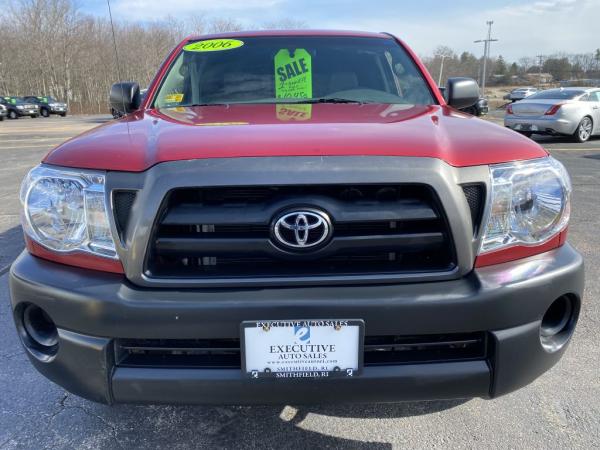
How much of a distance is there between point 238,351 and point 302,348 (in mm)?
211

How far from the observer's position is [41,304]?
1.58 metres

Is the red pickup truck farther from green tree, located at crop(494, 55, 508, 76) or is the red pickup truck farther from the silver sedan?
green tree, located at crop(494, 55, 508, 76)

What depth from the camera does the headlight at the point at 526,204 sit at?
161 cm

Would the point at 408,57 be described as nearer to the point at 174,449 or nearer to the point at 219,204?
the point at 219,204

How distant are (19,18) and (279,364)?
241 ft

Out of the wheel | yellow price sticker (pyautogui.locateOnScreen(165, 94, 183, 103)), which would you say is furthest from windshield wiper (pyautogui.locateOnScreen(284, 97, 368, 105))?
the wheel

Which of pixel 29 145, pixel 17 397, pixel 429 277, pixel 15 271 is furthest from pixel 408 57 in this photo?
pixel 29 145

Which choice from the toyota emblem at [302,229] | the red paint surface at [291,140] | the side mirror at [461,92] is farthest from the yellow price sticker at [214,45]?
the toyota emblem at [302,229]

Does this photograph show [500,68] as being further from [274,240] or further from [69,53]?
[274,240]

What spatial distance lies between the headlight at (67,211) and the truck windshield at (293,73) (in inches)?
47.5

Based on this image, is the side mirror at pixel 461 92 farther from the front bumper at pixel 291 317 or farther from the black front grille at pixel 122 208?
the black front grille at pixel 122 208

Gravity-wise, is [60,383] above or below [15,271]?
below

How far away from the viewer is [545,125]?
1227 cm

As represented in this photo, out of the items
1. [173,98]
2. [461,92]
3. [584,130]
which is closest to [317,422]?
[173,98]
